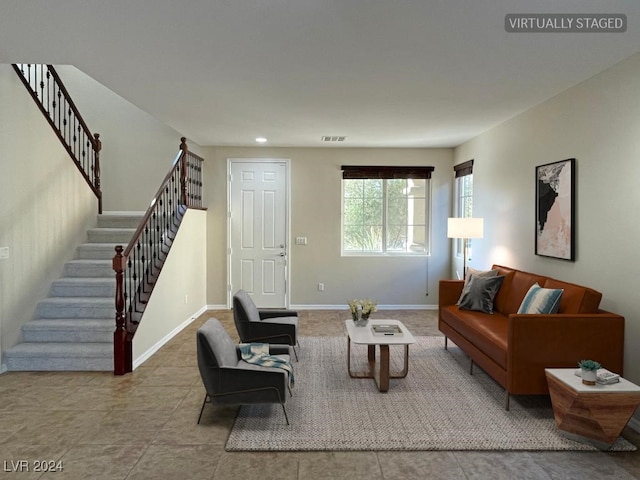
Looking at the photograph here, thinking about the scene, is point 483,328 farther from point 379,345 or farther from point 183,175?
point 183,175

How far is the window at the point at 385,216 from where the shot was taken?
7.25 m

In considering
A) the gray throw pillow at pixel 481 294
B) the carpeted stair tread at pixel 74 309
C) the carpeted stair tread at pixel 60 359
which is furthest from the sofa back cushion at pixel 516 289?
the carpeted stair tread at pixel 74 309

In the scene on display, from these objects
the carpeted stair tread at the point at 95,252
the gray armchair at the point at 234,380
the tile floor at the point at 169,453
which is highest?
the carpeted stair tread at the point at 95,252

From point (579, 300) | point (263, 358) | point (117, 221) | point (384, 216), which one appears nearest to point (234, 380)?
point (263, 358)

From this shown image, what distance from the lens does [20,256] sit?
4.29 meters

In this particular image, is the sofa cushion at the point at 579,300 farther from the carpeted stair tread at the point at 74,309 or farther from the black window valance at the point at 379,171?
the carpeted stair tread at the point at 74,309

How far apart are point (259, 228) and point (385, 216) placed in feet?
6.98

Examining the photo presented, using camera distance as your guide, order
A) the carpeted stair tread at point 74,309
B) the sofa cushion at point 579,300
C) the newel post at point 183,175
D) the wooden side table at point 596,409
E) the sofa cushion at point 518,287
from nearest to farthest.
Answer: the wooden side table at point 596,409, the sofa cushion at point 579,300, the sofa cushion at point 518,287, the carpeted stair tread at point 74,309, the newel post at point 183,175

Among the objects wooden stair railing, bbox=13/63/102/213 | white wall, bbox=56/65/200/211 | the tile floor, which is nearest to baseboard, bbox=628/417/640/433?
the tile floor

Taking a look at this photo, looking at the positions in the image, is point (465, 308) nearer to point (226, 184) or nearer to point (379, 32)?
point (379, 32)

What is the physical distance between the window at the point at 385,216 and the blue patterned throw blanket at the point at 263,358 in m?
3.81

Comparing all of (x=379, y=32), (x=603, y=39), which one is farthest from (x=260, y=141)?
(x=603, y=39)

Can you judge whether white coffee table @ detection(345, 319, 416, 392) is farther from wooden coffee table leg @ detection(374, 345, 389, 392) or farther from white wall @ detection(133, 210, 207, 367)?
white wall @ detection(133, 210, 207, 367)

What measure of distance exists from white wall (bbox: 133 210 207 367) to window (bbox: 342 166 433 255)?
2.38 metres
